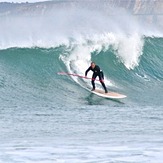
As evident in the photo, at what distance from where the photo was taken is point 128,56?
2562 cm

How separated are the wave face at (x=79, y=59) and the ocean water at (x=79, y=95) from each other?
0.03m

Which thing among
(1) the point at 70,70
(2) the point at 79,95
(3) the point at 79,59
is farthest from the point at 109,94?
(3) the point at 79,59

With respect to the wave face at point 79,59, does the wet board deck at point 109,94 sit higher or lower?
lower

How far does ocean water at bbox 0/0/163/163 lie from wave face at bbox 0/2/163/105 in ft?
0.09

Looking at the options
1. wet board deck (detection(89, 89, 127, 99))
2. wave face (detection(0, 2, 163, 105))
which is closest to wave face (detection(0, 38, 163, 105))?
wave face (detection(0, 2, 163, 105))

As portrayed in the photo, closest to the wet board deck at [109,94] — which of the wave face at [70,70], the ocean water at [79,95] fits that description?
the ocean water at [79,95]

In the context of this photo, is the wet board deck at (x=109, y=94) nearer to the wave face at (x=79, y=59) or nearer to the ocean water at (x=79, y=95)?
the ocean water at (x=79, y=95)

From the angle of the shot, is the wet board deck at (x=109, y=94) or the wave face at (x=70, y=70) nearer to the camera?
the wet board deck at (x=109, y=94)

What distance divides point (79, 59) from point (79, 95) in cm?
446

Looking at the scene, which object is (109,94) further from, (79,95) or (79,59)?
(79,59)

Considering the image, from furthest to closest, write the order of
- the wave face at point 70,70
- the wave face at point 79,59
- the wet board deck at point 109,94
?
1. the wave face at point 79,59
2. the wave face at point 70,70
3. the wet board deck at point 109,94

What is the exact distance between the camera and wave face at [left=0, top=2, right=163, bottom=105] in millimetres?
20391

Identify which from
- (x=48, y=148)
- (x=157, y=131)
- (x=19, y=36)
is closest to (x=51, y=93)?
(x=157, y=131)

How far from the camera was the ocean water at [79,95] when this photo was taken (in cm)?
1230
